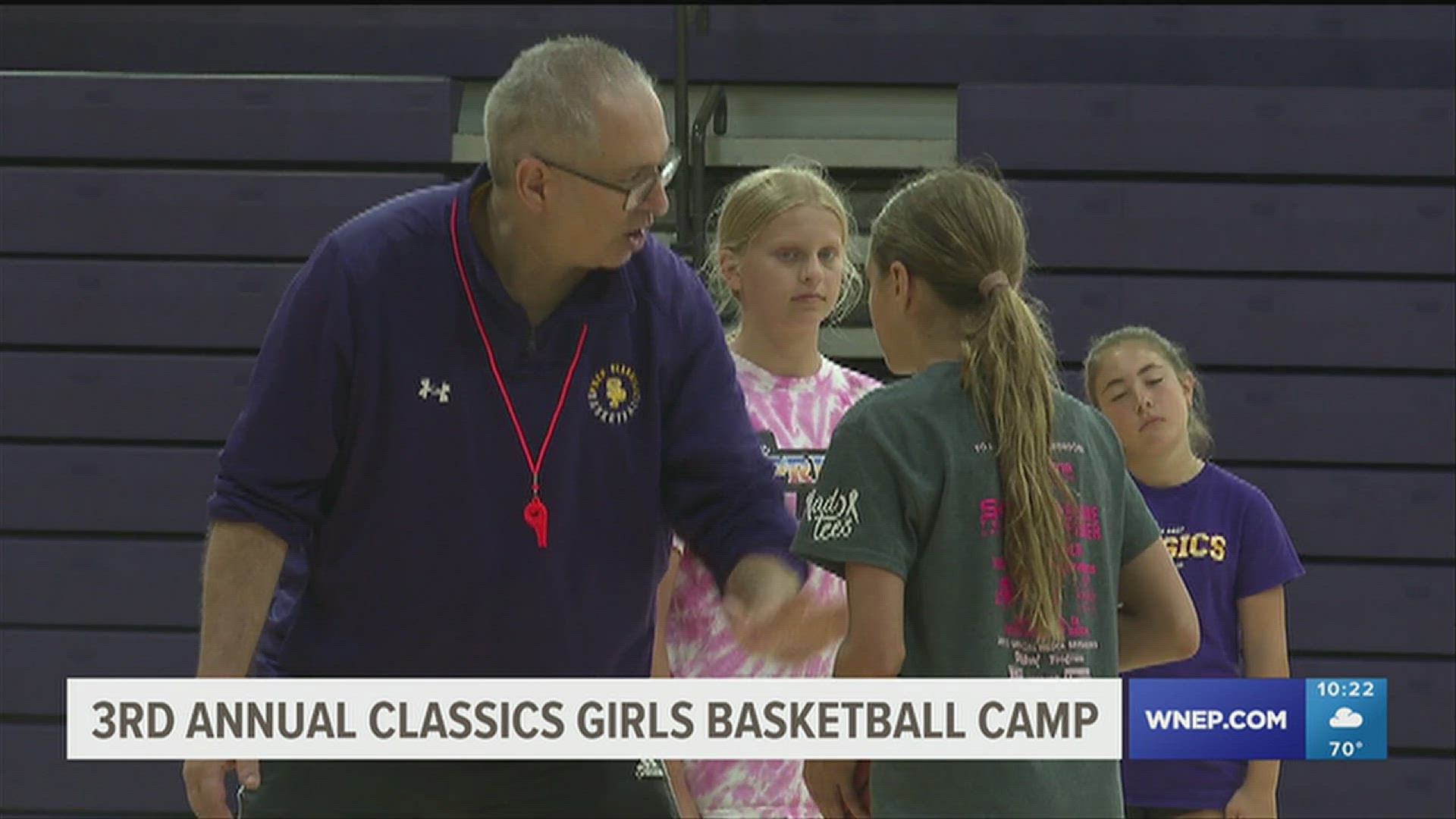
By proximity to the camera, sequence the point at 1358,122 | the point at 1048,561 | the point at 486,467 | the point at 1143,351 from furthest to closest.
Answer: the point at 1358,122 → the point at 1143,351 → the point at 486,467 → the point at 1048,561

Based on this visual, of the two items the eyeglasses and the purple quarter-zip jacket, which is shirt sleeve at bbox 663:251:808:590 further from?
the eyeglasses

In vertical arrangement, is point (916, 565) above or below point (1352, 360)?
below

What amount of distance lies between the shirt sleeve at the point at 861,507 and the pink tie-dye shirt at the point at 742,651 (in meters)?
0.75

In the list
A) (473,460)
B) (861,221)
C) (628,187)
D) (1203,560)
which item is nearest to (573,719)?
Result: (473,460)

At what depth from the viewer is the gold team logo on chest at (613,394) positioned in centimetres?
216

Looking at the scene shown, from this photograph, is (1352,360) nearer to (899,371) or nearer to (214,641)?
(899,371)

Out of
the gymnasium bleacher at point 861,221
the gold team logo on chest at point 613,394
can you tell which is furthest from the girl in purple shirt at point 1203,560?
the gymnasium bleacher at point 861,221

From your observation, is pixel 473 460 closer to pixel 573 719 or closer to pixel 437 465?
pixel 437 465

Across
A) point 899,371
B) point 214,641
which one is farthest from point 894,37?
point 214,641

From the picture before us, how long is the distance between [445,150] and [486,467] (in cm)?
332

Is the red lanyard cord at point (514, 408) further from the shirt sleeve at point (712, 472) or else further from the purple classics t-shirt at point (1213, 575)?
the purple classics t-shirt at point (1213, 575)

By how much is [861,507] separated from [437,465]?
499mm

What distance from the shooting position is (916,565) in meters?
1.99

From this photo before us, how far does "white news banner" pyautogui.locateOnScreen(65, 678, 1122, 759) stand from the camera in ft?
6.30
